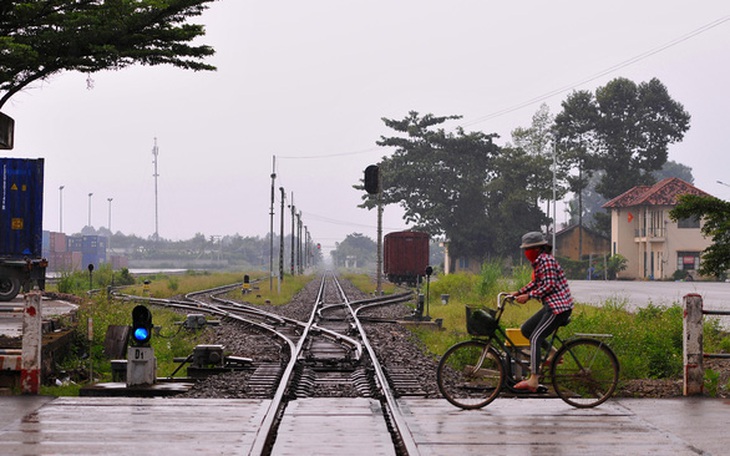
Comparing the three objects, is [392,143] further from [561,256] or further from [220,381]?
[220,381]

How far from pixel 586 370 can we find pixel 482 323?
4.09 ft

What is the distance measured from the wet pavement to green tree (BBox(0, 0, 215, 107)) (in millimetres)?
5132

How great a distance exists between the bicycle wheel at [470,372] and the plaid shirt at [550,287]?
0.78 m

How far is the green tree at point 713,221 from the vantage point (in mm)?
11555

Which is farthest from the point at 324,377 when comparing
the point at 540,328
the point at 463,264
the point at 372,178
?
the point at 463,264

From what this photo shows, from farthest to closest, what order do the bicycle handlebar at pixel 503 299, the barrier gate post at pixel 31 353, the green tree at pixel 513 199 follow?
the green tree at pixel 513 199, the barrier gate post at pixel 31 353, the bicycle handlebar at pixel 503 299

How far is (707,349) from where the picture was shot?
1513cm

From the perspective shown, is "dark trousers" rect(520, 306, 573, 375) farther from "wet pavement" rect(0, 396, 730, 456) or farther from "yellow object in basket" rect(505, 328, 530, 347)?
"yellow object in basket" rect(505, 328, 530, 347)

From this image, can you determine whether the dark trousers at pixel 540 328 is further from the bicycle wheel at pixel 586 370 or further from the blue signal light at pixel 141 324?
the blue signal light at pixel 141 324

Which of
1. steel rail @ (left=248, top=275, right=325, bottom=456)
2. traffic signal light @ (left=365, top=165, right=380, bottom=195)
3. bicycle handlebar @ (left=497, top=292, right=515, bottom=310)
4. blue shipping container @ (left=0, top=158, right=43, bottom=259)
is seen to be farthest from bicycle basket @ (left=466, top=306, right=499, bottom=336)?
traffic signal light @ (left=365, top=165, right=380, bottom=195)

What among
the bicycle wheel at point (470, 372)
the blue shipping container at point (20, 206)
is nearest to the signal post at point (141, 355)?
the bicycle wheel at point (470, 372)

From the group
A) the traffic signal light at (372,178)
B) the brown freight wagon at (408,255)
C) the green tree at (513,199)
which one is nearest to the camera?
the traffic signal light at (372,178)

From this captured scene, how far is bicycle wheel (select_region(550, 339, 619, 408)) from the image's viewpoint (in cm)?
926

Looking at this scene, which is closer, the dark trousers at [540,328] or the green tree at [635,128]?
the dark trousers at [540,328]
